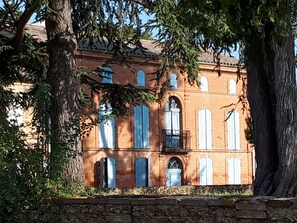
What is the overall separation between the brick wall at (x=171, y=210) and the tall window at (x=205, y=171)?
2680 cm

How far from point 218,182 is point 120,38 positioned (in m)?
20.1

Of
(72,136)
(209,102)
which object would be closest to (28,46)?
(72,136)

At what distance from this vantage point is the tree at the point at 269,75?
873 centimetres

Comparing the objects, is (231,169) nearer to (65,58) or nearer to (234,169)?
(234,169)

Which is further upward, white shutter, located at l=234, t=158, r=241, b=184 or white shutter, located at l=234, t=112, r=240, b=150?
white shutter, located at l=234, t=112, r=240, b=150

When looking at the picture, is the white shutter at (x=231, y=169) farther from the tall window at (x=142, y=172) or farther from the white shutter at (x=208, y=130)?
the tall window at (x=142, y=172)

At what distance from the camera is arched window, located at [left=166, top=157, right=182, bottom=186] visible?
116 ft

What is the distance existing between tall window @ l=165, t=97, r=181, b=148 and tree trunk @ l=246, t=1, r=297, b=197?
82.8 feet

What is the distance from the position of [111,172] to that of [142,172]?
217 centimetres

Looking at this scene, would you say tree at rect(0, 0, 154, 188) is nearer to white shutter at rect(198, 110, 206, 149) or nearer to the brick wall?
the brick wall

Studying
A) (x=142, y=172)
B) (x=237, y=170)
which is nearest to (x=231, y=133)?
(x=237, y=170)

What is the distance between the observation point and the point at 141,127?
34.0 meters

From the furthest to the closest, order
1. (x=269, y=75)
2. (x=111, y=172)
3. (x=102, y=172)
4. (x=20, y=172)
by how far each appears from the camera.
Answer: (x=111, y=172) → (x=102, y=172) → (x=20, y=172) → (x=269, y=75)

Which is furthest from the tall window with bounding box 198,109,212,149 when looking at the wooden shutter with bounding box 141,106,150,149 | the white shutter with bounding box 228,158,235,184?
the wooden shutter with bounding box 141,106,150,149
